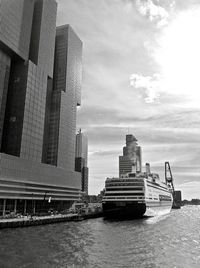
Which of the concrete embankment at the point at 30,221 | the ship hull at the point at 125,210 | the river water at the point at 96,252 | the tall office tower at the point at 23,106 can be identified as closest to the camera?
the river water at the point at 96,252

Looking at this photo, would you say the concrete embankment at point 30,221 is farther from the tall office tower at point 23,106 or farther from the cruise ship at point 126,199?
the tall office tower at point 23,106

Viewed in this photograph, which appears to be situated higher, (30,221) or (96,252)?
(30,221)

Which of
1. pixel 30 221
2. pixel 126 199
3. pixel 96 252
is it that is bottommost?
pixel 96 252

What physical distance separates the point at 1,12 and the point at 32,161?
83.3m

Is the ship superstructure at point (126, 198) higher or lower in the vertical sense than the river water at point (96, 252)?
higher

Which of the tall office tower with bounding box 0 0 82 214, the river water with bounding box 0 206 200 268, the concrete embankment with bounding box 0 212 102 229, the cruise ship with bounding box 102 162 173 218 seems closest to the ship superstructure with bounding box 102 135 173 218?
the cruise ship with bounding box 102 162 173 218

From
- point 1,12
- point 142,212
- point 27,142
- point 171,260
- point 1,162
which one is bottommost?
point 171,260

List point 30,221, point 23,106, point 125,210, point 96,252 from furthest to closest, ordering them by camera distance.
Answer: point 23,106 → point 125,210 → point 30,221 → point 96,252

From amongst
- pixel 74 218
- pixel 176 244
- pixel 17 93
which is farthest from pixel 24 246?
pixel 17 93

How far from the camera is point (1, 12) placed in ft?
519

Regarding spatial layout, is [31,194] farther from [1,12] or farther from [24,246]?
[24,246]

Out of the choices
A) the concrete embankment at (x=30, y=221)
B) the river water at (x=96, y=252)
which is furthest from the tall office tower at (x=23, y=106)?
the river water at (x=96, y=252)

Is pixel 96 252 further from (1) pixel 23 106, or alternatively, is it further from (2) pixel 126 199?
(1) pixel 23 106

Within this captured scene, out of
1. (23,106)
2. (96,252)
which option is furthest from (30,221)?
(23,106)
